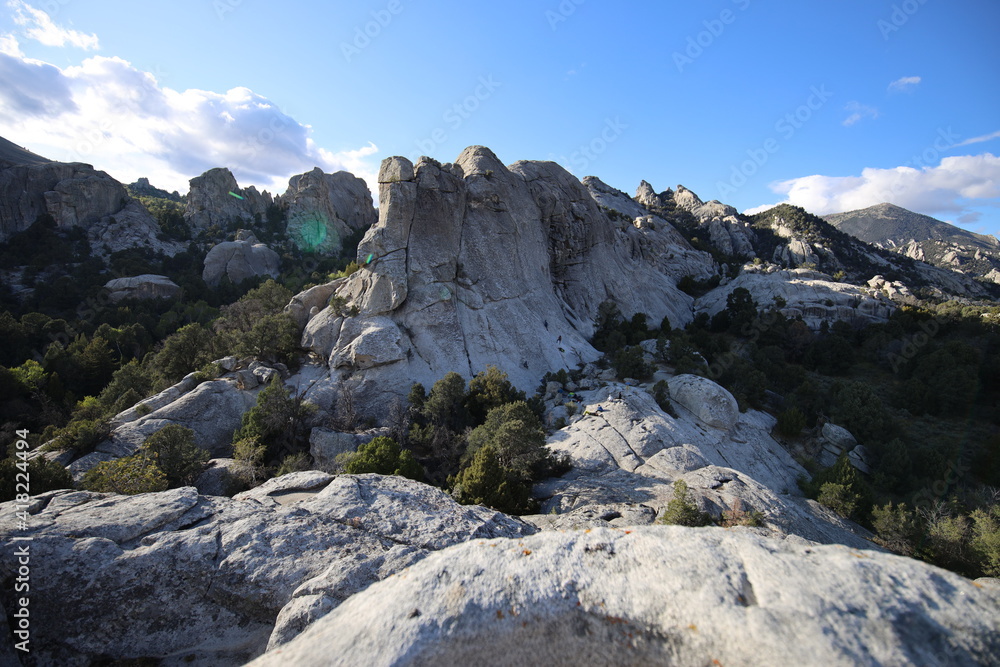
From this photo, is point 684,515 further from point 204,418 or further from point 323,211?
point 323,211

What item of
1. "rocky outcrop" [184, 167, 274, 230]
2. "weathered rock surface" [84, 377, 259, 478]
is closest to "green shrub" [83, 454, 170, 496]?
"weathered rock surface" [84, 377, 259, 478]

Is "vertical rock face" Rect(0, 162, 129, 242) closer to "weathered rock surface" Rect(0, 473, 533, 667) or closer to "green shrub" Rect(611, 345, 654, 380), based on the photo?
"weathered rock surface" Rect(0, 473, 533, 667)

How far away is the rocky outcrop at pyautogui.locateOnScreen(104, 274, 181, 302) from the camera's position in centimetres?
4959

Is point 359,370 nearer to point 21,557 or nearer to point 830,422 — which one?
point 21,557

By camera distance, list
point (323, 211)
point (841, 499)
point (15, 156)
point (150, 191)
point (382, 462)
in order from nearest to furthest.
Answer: point (382, 462) → point (841, 499) → point (15, 156) → point (323, 211) → point (150, 191)

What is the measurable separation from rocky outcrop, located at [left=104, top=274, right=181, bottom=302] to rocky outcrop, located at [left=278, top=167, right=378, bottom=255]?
23.9m

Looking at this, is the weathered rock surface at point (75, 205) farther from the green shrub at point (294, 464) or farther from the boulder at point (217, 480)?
the green shrub at point (294, 464)

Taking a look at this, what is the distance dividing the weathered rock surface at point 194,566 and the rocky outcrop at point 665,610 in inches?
96.0

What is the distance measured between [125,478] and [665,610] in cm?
1658

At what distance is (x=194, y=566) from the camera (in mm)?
8719

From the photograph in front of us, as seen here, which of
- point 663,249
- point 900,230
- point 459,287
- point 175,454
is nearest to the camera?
point 175,454

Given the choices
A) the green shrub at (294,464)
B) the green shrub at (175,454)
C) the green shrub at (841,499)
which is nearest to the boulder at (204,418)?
the green shrub at (175,454)

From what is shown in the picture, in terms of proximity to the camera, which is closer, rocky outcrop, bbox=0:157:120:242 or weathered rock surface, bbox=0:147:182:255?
rocky outcrop, bbox=0:157:120:242

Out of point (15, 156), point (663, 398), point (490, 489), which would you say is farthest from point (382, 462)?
Answer: point (15, 156)
